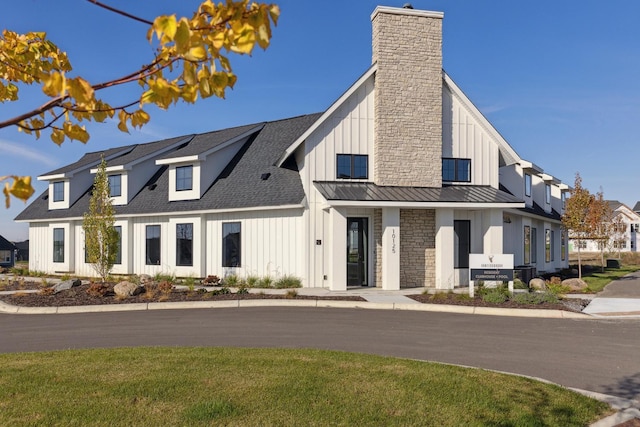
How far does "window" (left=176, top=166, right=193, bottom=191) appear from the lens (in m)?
26.0

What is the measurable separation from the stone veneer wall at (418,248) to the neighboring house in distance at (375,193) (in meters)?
0.04

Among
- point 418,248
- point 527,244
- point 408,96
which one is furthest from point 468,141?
point 527,244

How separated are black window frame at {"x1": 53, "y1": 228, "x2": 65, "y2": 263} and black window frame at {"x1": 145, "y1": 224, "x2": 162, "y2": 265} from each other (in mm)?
6733

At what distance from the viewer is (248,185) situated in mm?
24203

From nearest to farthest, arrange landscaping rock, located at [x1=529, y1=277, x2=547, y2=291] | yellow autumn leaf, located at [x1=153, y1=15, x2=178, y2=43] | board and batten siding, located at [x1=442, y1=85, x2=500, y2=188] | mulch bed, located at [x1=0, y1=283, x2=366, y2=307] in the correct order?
yellow autumn leaf, located at [x1=153, y1=15, x2=178, y2=43] → mulch bed, located at [x1=0, y1=283, x2=366, y2=307] → landscaping rock, located at [x1=529, y1=277, x2=547, y2=291] → board and batten siding, located at [x1=442, y1=85, x2=500, y2=188]

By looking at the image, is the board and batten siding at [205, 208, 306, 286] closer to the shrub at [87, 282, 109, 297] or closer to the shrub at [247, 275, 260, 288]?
the shrub at [247, 275, 260, 288]

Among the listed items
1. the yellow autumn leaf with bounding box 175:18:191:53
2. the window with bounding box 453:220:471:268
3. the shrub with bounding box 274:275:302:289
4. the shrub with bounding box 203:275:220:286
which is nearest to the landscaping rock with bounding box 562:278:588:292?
the window with bounding box 453:220:471:268

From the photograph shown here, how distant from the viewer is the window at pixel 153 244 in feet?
87.7

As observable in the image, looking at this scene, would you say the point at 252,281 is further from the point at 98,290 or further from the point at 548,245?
the point at 548,245

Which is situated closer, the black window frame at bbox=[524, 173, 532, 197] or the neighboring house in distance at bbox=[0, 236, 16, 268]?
the black window frame at bbox=[524, 173, 532, 197]

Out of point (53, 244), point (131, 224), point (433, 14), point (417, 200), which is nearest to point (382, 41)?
point (433, 14)

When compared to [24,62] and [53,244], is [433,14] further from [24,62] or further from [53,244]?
[53,244]

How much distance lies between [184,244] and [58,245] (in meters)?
10.1

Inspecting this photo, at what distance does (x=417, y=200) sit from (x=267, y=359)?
12.6 m
